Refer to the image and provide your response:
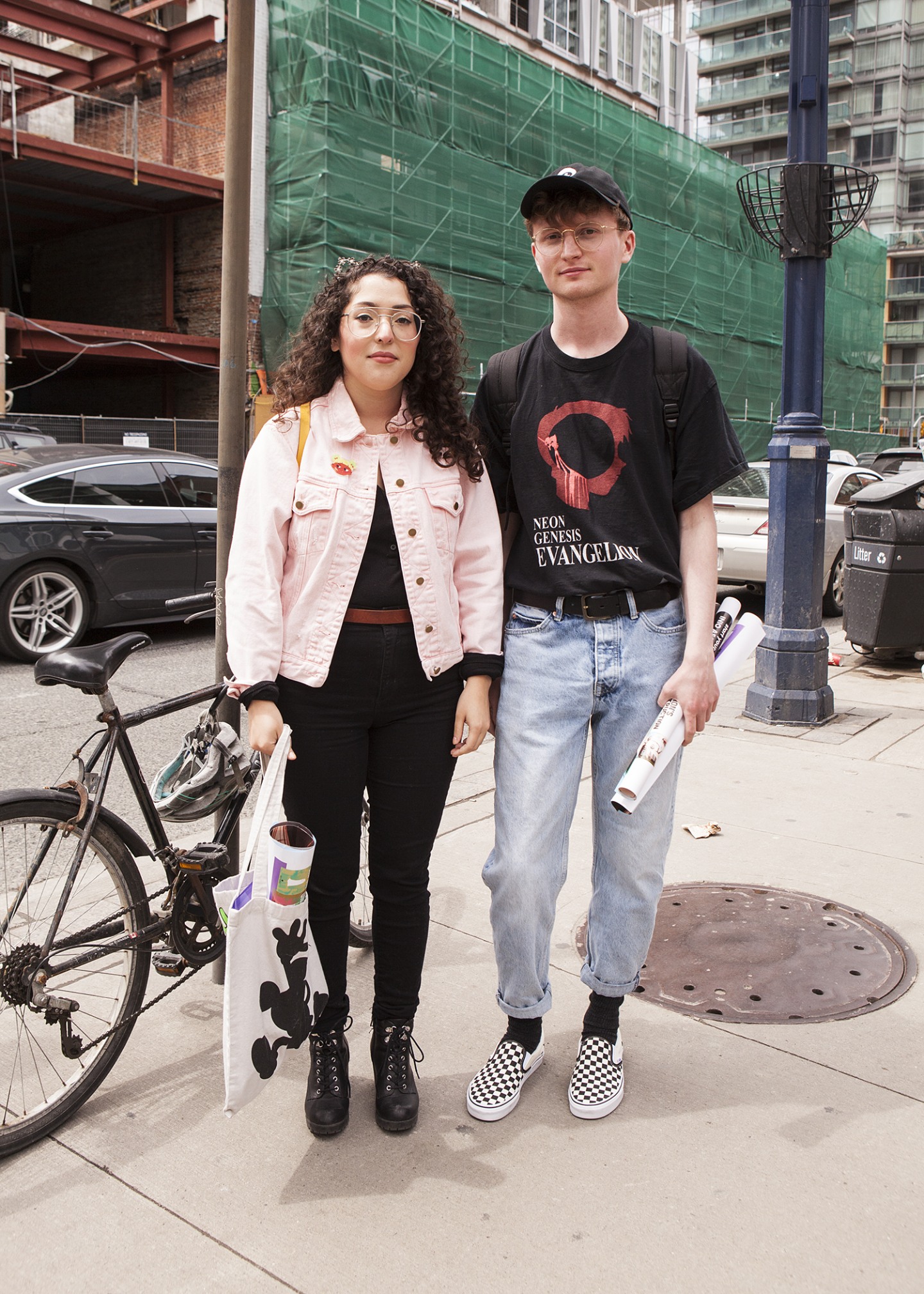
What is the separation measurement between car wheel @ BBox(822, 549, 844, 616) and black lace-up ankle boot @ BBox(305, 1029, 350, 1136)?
9.82 m

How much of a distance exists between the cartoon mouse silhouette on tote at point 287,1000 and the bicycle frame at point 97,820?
0.53 metres

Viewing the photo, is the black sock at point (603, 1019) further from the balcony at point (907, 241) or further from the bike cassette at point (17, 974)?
the balcony at point (907, 241)

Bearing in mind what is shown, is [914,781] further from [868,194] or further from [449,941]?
[868,194]

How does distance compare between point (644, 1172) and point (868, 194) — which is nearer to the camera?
point (644, 1172)

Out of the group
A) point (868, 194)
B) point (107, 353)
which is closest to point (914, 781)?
point (868, 194)

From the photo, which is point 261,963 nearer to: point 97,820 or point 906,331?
point 97,820

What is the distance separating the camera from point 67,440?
1892cm

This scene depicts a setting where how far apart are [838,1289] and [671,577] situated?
58.8 inches

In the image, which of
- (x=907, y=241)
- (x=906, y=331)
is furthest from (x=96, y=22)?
(x=907, y=241)

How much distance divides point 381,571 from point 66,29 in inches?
942

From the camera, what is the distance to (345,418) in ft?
8.54

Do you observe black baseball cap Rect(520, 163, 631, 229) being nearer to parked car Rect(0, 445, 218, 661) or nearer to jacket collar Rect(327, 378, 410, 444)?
jacket collar Rect(327, 378, 410, 444)

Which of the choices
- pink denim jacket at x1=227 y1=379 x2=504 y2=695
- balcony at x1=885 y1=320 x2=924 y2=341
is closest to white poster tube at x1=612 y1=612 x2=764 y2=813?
pink denim jacket at x1=227 y1=379 x2=504 y2=695

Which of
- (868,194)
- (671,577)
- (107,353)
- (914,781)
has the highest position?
(107,353)
